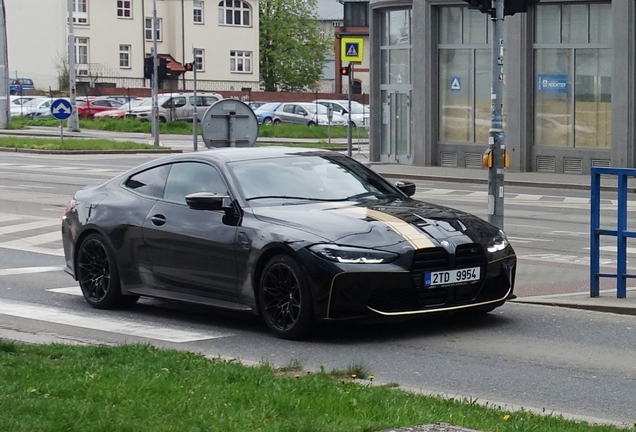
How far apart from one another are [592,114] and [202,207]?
23.6 m

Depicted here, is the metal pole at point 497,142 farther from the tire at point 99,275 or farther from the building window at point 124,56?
the building window at point 124,56

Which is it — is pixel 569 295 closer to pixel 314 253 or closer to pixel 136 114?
pixel 314 253

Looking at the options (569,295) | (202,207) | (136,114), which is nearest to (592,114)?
(569,295)

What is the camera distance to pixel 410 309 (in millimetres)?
9500

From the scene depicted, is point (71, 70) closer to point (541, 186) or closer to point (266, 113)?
point (266, 113)

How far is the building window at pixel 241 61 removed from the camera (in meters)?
95.3

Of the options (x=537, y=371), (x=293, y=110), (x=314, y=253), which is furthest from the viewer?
(x=293, y=110)

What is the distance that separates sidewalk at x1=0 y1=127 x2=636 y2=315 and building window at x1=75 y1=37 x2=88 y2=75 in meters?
29.5

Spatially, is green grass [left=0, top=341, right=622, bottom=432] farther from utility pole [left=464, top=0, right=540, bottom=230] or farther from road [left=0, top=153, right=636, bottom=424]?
utility pole [left=464, top=0, right=540, bottom=230]

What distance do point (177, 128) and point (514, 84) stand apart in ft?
88.8

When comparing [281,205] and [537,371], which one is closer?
[537,371]

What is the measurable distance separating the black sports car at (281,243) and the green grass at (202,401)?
1421mm

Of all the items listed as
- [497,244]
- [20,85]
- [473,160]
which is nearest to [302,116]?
[473,160]

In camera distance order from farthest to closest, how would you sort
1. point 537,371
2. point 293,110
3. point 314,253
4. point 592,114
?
point 293,110 → point 592,114 → point 314,253 → point 537,371
